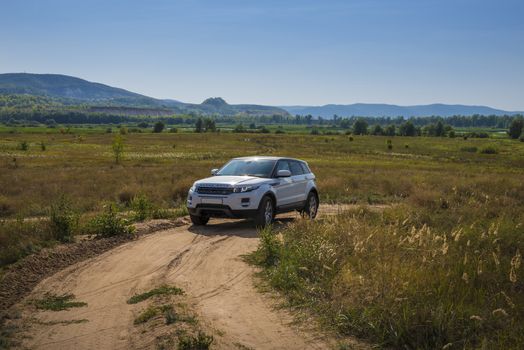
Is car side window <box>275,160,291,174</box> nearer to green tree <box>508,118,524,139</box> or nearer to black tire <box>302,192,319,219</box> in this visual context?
black tire <box>302,192,319,219</box>

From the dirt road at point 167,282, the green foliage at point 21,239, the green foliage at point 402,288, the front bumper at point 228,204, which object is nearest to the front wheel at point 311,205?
the front bumper at point 228,204

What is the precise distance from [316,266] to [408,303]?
2.43 meters

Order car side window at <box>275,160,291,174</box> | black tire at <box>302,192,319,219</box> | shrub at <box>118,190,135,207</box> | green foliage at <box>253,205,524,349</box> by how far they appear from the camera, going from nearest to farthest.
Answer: green foliage at <box>253,205,524,349</box> < car side window at <box>275,160,291,174</box> < black tire at <box>302,192,319,219</box> < shrub at <box>118,190,135,207</box>

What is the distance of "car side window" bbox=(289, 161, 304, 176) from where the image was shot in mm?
16062

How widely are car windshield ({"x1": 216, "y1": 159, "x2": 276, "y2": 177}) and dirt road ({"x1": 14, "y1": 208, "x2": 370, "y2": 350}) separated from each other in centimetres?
249

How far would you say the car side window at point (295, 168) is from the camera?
16062mm

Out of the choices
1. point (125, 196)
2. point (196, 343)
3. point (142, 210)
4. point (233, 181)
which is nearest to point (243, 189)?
point (233, 181)

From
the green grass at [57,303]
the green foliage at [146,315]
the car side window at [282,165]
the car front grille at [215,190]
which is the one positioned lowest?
the green grass at [57,303]

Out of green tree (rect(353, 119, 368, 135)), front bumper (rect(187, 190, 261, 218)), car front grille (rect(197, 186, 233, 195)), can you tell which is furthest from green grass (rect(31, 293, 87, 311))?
green tree (rect(353, 119, 368, 135))

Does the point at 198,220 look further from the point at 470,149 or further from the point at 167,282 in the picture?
the point at 470,149

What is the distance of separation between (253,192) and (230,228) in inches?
53.7

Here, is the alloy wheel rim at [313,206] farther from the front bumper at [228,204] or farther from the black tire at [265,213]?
the front bumper at [228,204]

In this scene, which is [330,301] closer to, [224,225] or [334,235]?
[334,235]

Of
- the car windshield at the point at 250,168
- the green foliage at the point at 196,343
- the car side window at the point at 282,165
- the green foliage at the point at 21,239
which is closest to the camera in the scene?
the green foliage at the point at 196,343
